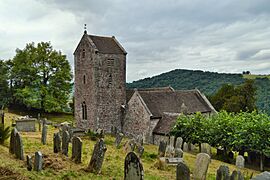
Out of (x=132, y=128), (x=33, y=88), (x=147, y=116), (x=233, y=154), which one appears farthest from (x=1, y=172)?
(x=33, y=88)

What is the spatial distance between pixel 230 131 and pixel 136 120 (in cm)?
1270

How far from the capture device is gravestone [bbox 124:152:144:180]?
29.5 ft

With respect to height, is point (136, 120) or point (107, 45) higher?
point (107, 45)

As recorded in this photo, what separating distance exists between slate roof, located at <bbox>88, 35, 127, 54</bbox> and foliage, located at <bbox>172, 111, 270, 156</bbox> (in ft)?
41.4

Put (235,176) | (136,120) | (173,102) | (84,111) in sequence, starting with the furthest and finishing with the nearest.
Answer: (84,111) < (173,102) < (136,120) < (235,176)

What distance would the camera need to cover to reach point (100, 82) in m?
36.2

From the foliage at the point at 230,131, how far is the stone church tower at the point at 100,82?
10.2 m

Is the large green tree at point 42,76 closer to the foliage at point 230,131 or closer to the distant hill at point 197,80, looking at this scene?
the foliage at point 230,131

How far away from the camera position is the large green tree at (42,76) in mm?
44250

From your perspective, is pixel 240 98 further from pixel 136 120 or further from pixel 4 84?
pixel 4 84

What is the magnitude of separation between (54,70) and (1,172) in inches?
1509

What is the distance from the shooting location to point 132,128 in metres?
36.1

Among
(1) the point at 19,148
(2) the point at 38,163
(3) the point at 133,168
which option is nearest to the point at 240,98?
(1) the point at 19,148

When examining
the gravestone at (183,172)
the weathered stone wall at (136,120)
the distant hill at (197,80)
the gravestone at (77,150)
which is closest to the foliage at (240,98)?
the weathered stone wall at (136,120)
